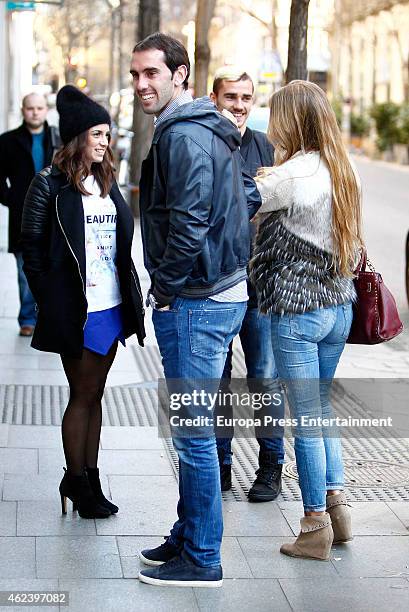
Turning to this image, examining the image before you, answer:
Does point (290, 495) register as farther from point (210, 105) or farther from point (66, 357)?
point (210, 105)

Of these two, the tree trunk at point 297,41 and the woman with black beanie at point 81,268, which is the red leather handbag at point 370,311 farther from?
the tree trunk at point 297,41

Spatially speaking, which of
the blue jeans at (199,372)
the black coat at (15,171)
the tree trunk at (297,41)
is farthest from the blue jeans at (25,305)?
the blue jeans at (199,372)

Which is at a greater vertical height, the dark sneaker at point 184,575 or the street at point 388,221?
the dark sneaker at point 184,575

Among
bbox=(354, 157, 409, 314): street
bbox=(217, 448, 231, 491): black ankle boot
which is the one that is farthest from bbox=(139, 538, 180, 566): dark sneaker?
bbox=(354, 157, 409, 314): street

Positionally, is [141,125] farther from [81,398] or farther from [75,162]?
[81,398]

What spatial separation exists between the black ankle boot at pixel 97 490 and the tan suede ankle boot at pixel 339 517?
100 centimetres

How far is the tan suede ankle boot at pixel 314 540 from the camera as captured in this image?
5.28m

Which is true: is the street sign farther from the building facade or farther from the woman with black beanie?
the building facade

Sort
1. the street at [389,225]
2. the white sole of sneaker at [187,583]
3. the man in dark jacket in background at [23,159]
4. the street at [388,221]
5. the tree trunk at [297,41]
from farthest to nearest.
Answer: the street at [388,221] < the street at [389,225] < the man in dark jacket in background at [23,159] < the tree trunk at [297,41] < the white sole of sneaker at [187,583]

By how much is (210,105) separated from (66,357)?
4.87 ft

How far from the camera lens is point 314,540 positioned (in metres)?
5.28

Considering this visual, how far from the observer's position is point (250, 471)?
263 inches

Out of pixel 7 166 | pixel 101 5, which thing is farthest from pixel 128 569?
pixel 101 5

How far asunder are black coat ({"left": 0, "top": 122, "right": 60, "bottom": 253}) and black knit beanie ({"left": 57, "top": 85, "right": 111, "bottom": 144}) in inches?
175
